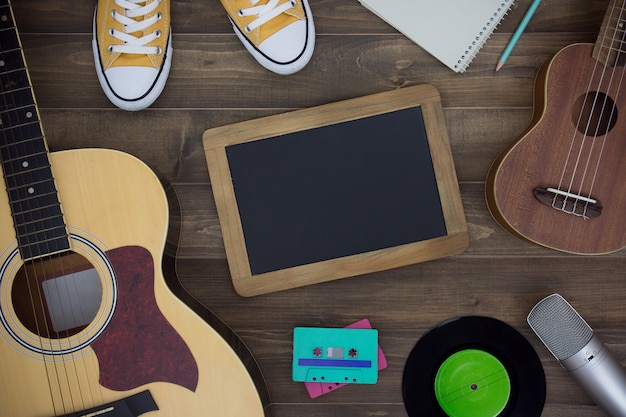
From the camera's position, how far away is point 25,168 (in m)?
0.99

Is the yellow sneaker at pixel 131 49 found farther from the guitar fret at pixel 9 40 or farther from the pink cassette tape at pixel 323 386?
the pink cassette tape at pixel 323 386

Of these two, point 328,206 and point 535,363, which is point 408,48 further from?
point 535,363

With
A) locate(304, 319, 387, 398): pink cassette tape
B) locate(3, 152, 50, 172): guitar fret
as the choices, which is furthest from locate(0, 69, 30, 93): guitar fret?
locate(304, 319, 387, 398): pink cassette tape

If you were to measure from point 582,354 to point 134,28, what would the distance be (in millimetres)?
1075

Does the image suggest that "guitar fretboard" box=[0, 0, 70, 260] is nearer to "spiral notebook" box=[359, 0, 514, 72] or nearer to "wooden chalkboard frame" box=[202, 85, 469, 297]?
"wooden chalkboard frame" box=[202, 85, 469, 297]

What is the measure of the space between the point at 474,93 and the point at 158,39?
669 mm

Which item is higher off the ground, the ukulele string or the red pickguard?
the ukulele string

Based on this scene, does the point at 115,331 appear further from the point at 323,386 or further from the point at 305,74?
the point at 305,74

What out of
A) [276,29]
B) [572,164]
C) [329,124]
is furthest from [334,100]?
[572,164]

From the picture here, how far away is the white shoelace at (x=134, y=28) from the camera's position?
113 cm

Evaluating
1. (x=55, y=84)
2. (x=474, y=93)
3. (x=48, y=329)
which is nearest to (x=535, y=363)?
(x=474, y=93)

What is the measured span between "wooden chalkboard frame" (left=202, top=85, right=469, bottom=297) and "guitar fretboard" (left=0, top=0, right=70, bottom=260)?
305 mm

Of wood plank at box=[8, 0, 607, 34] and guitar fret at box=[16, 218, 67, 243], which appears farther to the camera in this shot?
wood plank at box=[8, 0, 607, 34]

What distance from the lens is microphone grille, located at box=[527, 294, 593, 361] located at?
1.05 m
